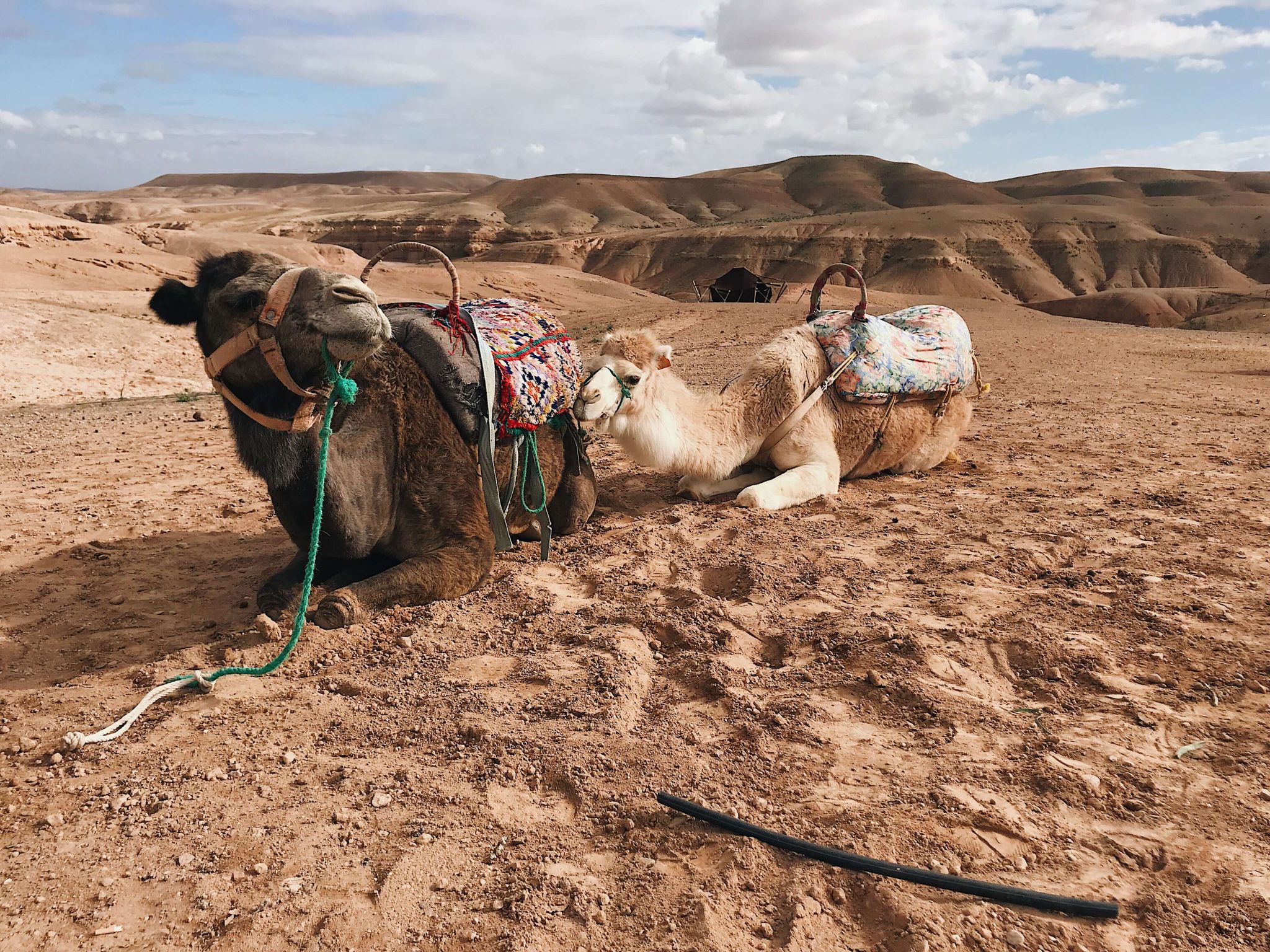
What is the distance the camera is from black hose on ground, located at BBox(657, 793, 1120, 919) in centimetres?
225

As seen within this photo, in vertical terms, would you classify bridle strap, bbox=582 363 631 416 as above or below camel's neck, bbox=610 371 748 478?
above

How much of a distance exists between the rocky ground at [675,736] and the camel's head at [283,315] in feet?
4.24

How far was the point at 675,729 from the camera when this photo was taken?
10.6ft

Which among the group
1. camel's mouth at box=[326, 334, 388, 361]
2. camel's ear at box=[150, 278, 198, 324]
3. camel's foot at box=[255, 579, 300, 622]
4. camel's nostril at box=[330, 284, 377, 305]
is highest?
camel's nostril at box=[330, 284, 377, 305]

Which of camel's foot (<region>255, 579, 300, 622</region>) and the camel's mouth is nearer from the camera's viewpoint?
the camel's mouth

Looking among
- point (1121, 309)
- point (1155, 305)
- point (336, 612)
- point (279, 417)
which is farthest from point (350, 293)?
point (1155, 305)

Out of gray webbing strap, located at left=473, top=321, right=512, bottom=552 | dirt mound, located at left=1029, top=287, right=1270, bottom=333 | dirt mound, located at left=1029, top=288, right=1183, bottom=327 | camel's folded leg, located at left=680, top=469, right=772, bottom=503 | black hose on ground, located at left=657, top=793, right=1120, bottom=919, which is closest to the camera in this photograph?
black hose on ground, located at left=657, top=793, right=1120, bottom=919

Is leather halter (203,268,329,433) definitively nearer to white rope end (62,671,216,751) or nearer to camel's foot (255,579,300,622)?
camel's foot (255,579,300,622)

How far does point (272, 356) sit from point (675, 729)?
2330 millimetres

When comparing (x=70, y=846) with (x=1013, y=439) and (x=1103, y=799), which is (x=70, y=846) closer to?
(x=1103, y=799)

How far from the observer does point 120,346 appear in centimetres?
1577

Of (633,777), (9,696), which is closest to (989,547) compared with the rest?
(633,777)

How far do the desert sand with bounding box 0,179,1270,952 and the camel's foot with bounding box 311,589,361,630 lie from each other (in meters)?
0.07

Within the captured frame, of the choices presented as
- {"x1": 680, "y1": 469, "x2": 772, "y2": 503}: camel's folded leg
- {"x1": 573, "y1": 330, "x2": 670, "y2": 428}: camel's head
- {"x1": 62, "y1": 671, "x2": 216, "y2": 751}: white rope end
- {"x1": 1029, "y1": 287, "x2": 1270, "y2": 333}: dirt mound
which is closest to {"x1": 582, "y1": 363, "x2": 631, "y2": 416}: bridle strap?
{"x1": 573, "y1": 330, "x2": 670, "y2": 428}: camel's head
